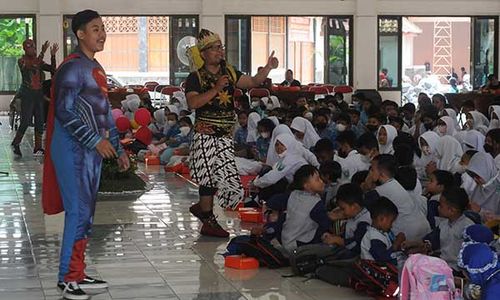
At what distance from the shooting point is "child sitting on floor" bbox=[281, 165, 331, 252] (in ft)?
25.8

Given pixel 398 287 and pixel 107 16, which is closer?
pixel 398 287

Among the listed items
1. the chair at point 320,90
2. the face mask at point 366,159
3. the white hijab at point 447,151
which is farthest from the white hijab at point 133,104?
the face mask at point 366,159

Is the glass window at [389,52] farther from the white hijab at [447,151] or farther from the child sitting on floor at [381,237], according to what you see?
the child sitting on floor at [381,237]

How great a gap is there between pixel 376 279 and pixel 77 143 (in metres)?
2.05

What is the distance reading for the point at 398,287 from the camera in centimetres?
650

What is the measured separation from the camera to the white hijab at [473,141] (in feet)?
37.5

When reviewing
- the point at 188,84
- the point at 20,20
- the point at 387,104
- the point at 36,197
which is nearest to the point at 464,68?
the point at 20,20

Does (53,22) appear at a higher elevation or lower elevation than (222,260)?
higher

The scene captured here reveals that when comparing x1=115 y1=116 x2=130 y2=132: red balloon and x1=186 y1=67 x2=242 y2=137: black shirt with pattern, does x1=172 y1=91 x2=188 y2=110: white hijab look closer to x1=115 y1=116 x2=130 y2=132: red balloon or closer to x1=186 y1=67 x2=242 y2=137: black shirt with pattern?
x1=115 y1=116 x2=130 y2=132: red balloon

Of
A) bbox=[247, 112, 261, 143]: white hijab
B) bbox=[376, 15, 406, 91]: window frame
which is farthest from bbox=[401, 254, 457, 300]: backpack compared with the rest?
bbox=[376, 15, 406, 91]: window frame

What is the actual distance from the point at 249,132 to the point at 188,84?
6658mm

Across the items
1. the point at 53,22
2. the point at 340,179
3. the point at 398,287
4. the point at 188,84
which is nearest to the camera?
the point at 398,287

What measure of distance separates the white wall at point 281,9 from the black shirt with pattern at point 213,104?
19167 mm

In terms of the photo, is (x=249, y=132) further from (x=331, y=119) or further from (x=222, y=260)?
(x=222, y=260)
